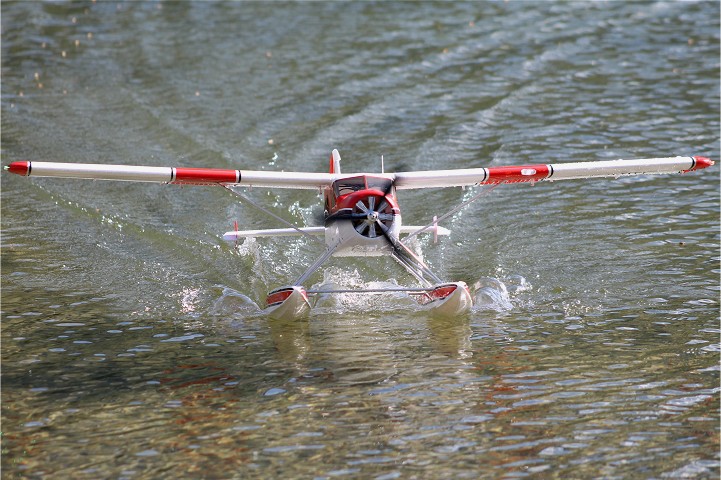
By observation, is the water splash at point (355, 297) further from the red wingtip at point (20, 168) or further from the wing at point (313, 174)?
the red wingtip at point (20, 168)

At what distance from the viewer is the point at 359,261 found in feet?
55.8

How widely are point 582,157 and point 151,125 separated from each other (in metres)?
10.3

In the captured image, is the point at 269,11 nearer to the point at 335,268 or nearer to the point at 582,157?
the point at 582,157

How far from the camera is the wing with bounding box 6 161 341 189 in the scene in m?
13.6

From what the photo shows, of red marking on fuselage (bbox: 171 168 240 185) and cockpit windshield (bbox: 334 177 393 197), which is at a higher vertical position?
red marking on fuselage (bbox: 171 168 240 185)

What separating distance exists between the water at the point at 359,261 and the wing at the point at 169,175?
1868mm

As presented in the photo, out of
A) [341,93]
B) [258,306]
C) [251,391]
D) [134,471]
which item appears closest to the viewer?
[134,471]

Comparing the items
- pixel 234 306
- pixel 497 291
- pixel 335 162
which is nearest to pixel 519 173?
pixel 497 291

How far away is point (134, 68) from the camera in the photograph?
28.2 metres

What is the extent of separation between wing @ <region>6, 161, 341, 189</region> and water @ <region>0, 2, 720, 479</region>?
1.87 m

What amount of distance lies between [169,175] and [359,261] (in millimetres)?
4142

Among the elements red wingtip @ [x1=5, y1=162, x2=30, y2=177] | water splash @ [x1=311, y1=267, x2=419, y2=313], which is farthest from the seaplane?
water splash @ [x1=311, y1=267, x2=419, y2=313]

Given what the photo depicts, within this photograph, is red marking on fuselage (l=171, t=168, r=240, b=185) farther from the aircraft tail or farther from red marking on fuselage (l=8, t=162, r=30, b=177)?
red marking on fuselage (l=8, t=162, r=30, b=177)

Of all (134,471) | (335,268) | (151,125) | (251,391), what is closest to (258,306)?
(335,268)
